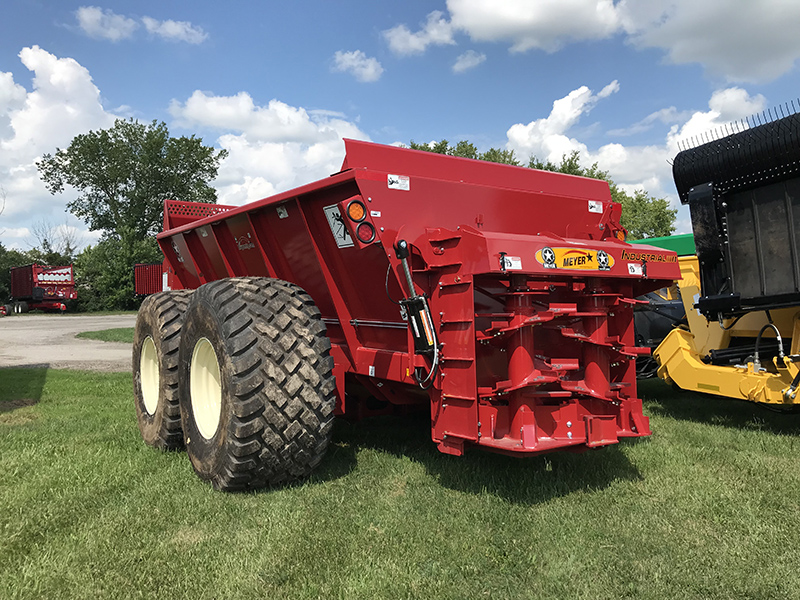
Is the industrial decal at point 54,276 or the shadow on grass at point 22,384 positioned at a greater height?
the industrial decal at point 54,276

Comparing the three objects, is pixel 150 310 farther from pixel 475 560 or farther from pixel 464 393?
pixel 475 560

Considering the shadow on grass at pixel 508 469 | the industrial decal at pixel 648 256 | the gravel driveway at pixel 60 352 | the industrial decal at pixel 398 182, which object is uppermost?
the industrial decal at pixel 398 182

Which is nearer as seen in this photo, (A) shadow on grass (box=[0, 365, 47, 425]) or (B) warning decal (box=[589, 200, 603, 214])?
(B) warning decal (box=[589, 200, 603, 214])

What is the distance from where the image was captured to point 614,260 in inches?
144

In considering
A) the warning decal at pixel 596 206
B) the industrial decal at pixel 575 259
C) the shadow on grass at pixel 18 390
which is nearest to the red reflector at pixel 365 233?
the industrial decal at pixel 575 259

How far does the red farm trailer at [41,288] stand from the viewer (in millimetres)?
34562

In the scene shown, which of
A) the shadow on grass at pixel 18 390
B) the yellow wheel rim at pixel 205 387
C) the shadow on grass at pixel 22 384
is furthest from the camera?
the shadow on grass at pixel 22 384

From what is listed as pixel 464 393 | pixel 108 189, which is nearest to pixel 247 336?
pixel 464 393

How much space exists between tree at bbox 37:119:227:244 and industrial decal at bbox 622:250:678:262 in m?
44.2

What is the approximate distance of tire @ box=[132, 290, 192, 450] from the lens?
4582 mm

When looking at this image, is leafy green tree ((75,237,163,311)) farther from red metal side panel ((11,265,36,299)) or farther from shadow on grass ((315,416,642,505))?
shadow on grass ((315,416,642,505))

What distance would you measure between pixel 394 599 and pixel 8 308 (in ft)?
130

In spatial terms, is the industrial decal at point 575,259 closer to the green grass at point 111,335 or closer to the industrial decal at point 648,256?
the industrial decal at point 648,256

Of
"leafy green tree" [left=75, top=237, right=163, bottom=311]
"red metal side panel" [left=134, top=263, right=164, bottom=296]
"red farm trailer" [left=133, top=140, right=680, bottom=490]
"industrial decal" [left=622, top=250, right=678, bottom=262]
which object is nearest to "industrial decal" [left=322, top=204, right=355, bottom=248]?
"red farm trailer" [left=133, top=140, right=680, bottom=490]
